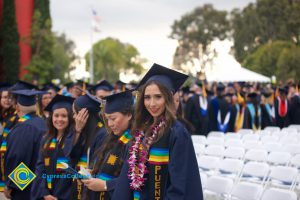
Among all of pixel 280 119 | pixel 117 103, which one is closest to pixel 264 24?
pixel 280 119

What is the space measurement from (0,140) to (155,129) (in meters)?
3.83

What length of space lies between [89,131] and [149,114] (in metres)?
1.19

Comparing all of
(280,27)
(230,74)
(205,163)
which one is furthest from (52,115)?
(280,27)

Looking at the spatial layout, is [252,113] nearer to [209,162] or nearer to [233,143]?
[233,143]

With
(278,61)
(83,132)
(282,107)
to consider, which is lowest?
(83,132)

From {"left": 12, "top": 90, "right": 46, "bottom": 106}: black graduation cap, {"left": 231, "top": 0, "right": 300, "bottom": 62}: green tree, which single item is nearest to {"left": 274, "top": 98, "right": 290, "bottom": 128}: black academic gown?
{"left": 12, "top": 90, "right": 46, "bottom": 106}: black graduation cap

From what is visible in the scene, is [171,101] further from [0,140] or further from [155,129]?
[0,140]

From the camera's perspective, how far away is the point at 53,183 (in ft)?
15.5

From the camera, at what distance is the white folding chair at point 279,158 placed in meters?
6.97

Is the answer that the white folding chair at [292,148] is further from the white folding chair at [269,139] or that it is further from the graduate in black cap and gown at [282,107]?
the graduate in black cap and gown at [282,107]

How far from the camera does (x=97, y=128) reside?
15.0 ft

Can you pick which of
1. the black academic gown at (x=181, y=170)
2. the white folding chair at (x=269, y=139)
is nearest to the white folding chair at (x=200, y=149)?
the white folding chair at (x=269, y=139)

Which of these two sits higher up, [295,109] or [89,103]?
[295,109]

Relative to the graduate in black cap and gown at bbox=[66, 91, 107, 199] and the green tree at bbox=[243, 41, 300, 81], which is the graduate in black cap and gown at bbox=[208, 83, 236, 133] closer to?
the graduate in black cap and gown at bbox=[66, 91, 107, 199]
